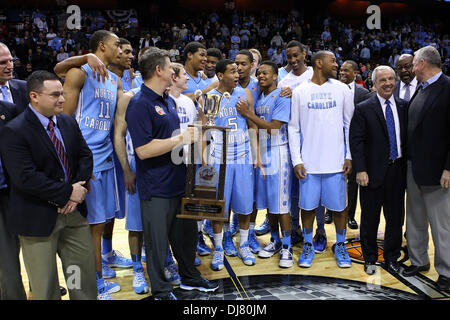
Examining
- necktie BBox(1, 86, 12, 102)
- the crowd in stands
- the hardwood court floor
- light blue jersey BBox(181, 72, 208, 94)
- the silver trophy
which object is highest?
the crowd in stands

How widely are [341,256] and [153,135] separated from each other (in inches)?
90.0

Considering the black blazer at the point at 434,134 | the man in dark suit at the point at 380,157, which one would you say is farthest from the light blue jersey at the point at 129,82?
the black blazer at the point at 434,134

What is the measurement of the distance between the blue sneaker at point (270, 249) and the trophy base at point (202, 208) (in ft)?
4.56

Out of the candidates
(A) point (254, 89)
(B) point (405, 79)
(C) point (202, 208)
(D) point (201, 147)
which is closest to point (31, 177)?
(C) point (202, 208)

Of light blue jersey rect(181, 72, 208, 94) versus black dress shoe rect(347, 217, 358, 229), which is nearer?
light blue jersey rect(181, 72, 208, 94)

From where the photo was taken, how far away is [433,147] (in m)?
3.51

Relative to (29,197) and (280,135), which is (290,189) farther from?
(29,197)

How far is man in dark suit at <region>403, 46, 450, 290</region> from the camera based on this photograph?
138 inches

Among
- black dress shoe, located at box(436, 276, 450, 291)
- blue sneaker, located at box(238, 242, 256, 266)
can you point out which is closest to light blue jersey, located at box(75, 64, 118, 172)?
blue sneaker, located at box(238, 242, 256, 266)

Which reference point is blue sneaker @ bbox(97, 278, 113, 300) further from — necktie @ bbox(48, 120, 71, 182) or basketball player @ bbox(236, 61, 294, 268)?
basketball player @ bbox(236, 61, 294, 268)

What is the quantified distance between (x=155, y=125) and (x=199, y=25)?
51.4 feet

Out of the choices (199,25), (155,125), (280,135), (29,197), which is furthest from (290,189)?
(199,25)

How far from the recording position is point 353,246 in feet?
15.0

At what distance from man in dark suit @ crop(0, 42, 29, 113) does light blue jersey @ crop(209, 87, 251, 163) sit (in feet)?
5.47
